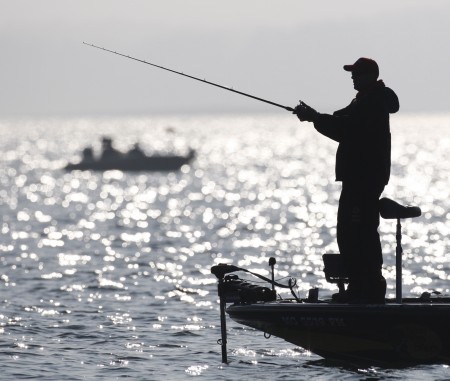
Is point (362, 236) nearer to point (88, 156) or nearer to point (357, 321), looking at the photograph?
point (357, 321)

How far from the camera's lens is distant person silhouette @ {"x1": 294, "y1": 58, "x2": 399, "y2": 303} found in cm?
1316

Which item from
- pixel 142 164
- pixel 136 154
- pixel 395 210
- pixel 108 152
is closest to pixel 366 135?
pixel 395 210

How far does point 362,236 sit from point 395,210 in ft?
1.47

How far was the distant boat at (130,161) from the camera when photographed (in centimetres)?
8838

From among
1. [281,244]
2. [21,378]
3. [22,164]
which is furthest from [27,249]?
[22,164]

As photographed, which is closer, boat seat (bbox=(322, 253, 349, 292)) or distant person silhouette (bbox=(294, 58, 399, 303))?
distant person silhouette (bbox=(294, 58, 399, 303))

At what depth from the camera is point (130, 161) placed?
88375 mm

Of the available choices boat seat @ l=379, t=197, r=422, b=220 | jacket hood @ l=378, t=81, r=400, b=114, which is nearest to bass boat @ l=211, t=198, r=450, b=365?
boat seat @ l=379, t=197, r=422, b=220

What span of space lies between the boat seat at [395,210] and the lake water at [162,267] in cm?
159

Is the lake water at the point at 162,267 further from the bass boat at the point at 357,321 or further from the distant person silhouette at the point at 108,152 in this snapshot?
the distant person silhouette at the point at 108,152

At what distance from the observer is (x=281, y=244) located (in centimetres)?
3516

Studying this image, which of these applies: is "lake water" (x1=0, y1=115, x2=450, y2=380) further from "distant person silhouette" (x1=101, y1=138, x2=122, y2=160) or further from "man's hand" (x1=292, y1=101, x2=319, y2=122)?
"distant person silhouette" (x1=101, y1=138, x2=122, y2=160)

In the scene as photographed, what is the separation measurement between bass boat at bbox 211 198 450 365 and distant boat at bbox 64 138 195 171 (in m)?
74.2

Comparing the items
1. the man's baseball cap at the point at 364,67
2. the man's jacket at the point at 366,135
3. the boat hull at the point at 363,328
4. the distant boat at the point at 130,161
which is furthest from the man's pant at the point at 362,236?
the distant boat at the point at 130,161
